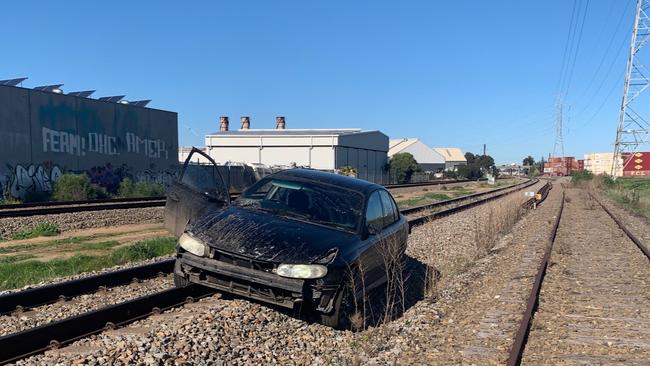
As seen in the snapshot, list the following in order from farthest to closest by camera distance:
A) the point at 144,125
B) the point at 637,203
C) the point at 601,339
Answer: the point at 144,125
the point at 637,203
the point at 601,339

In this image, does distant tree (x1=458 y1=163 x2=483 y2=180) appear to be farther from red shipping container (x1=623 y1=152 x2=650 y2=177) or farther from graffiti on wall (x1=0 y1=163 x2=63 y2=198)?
graffiti on wall (x1=0 y1=163 x2=63 y2=198)

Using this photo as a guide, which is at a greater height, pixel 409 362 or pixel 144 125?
pixel 144 125

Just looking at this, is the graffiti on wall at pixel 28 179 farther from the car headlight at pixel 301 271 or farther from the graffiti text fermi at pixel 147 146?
the car headlight at pixel 301 271

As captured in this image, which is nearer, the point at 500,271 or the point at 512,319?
the point at 512,319

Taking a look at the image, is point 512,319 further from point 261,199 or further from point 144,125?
point 144,125

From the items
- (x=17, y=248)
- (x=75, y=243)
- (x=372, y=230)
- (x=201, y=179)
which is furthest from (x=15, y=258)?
(x=372, y=230)

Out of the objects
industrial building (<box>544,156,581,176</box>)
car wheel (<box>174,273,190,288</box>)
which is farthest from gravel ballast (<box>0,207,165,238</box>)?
industrial building (<box>544,156,581,176</box>)

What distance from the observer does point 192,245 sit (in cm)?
625

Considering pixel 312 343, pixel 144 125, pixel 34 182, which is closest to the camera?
pixel 312 343

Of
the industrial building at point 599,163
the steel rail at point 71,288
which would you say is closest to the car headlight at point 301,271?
the steel rail at point 71,288

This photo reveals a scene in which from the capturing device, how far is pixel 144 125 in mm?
39344

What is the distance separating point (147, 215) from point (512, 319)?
593 inches

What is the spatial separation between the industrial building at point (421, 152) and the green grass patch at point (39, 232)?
105656 millimetres

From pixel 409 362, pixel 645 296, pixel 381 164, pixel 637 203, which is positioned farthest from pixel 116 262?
pixel 381 164
